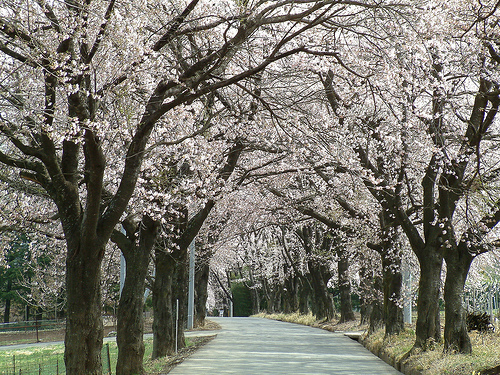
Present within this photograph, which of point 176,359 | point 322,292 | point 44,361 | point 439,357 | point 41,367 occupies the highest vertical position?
point 322,292

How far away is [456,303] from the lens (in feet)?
38.2

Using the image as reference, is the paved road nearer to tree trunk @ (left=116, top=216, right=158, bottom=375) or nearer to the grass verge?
the grass verge

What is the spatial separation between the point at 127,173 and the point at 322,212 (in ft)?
46.9

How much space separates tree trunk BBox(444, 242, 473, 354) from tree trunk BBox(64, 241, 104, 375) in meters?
6.83

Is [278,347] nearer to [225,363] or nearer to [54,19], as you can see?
[225,363]

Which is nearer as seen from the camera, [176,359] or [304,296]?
[176,359]

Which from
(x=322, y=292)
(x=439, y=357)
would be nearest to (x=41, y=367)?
(x=439, y=357)

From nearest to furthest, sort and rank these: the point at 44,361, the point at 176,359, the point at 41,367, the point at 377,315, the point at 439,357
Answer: the point at 439,357, the point at 176,359, the point at 41,367, the point at 44,361, the point at 377,315

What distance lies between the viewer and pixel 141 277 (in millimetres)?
11539

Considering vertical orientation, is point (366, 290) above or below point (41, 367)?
above

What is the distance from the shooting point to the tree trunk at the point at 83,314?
796 cm

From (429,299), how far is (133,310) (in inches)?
264

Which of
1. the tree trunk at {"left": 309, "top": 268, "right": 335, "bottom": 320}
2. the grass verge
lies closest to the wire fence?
the grass verge

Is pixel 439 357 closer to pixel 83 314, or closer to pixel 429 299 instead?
pixel 429 299
